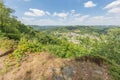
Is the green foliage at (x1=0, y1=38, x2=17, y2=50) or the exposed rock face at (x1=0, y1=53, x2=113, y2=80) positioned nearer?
the exposed rock face at (x1=0, y1=53, x2=113, y2=80)

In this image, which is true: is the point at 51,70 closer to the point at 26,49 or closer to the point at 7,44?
the point at 26,49

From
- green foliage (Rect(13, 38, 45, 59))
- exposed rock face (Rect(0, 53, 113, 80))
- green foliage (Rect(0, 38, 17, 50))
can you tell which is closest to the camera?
exposed rock face (Rect(0, 53, 113, 80))

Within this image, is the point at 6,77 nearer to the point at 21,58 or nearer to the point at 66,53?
the point at 21,58

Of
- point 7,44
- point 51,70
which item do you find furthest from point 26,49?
point 51,70

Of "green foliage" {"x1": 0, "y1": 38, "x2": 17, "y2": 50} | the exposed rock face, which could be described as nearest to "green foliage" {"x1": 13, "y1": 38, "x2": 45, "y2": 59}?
the exposed rock face

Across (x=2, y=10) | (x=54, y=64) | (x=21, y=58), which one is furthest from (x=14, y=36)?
(x=54, y=64)

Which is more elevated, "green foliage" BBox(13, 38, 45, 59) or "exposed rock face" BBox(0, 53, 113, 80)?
"green foliage" BBox(13, 38, 45, 59)

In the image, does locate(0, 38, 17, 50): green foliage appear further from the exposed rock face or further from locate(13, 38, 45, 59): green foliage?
the exposed rock face

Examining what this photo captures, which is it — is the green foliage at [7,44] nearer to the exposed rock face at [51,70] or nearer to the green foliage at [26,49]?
the green foliage at [26,49]

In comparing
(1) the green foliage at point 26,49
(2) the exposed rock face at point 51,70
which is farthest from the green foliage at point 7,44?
(2) the exposed rock face at point 51,70

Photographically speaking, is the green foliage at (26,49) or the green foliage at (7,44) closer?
the green foliage at (26,49)
